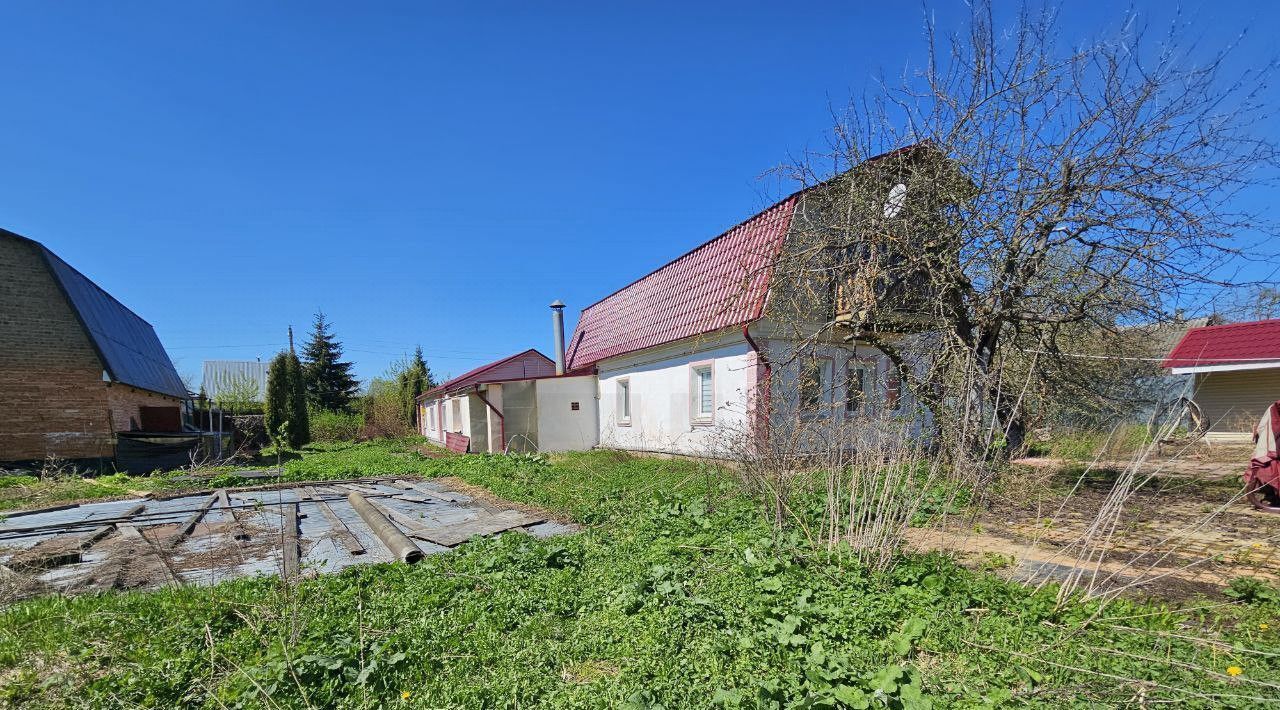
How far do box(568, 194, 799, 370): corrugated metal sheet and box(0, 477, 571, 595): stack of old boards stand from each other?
18.9ft

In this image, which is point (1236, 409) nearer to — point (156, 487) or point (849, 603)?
point (849, 603)

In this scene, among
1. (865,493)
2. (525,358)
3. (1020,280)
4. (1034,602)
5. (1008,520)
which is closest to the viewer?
(1034,602)

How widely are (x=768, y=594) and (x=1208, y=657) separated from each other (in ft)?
7.83

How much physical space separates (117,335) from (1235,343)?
34227 mm

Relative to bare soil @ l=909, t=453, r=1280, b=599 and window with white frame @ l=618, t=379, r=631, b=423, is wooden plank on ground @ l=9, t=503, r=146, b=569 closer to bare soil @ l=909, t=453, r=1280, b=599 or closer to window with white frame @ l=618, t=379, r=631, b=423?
bare soil @ l=909, t=453, r=1280, b=599

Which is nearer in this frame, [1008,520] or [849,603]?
[849,603]

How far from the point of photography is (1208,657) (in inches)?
107

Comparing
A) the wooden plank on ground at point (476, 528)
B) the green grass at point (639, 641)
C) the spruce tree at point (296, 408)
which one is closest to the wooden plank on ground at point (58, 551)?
the green grass at point (639, 641)

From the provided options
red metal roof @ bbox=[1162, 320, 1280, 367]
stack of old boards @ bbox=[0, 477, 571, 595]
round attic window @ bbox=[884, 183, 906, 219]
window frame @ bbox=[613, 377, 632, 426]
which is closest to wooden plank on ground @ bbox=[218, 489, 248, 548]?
stack of old boards @ bbox=[0, 477, 571, 595]

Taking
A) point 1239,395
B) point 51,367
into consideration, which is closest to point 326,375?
point 51,367

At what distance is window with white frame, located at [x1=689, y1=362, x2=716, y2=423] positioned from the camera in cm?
1164

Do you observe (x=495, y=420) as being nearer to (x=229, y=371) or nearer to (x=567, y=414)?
(x=567, y=414)

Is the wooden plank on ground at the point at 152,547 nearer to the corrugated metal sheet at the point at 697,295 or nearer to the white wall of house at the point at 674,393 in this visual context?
the white wall of house at the point at 674,393

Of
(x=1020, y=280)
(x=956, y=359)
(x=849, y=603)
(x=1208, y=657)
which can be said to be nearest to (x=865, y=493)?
(x=849, y=603)
